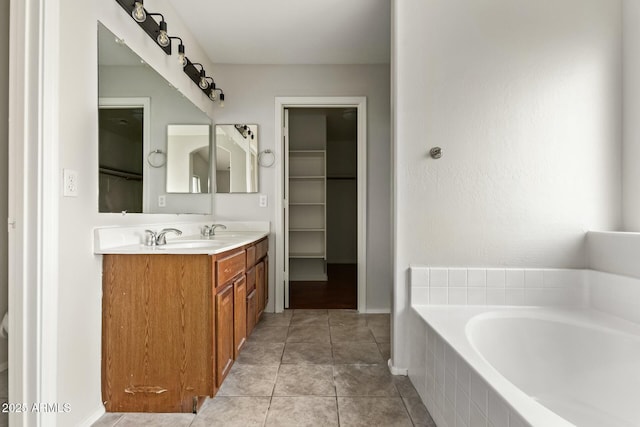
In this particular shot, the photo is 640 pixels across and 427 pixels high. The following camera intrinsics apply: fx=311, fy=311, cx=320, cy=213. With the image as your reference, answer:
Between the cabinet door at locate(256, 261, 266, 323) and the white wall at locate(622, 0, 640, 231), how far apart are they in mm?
2481

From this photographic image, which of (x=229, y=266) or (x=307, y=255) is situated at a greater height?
(x=229, y=266)

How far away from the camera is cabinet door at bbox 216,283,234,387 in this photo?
5.33ft

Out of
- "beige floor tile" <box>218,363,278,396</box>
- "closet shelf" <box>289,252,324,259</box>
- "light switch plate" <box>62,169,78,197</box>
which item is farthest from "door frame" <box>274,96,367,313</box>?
"light switch plate" <box>62,169,78,197</box>

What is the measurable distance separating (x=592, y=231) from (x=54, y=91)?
2.80 metres

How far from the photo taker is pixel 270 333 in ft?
8.54

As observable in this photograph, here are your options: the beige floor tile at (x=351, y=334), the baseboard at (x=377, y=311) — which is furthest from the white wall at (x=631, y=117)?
the baseboard at (x=377, y=311)

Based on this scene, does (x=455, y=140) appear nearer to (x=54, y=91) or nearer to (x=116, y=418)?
(x=54, y=91)

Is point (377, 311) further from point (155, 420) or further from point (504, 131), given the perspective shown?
point (155, 420)

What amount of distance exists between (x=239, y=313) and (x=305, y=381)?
1.91 ft

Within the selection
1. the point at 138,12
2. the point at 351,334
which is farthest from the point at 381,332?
the point at 138,12

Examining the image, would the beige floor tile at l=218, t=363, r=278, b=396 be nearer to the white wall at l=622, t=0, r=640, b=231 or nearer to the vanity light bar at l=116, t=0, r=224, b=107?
the vanity light bar at l=116, t=0, r=224, b=107

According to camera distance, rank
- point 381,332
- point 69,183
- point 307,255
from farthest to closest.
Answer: point 307,255 < point 381,332 < point 69,183

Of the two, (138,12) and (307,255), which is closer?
(138,12)

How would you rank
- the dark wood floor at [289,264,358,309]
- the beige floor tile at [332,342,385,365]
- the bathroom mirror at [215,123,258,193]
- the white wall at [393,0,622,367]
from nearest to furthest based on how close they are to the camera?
the white wall at [393,0,622,367]
the beige floor tile at [332,342,385,365]
the bathroom mirror at [215,123,258,193]
the dark wood floor at [289,264,358,309]
